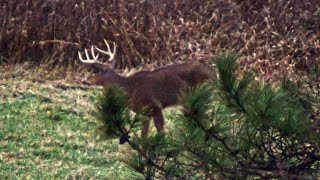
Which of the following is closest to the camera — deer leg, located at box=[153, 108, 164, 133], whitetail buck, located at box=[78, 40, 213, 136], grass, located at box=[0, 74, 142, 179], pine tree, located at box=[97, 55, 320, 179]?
pine tree, located at box=[97, 55, 320, 179]

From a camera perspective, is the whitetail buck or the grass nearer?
the grass

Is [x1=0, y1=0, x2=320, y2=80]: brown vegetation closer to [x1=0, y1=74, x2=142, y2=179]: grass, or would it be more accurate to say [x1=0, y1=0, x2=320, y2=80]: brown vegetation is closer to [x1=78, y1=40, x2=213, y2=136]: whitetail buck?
[x1=0, y1=74, x2=142, y2=179]: grass

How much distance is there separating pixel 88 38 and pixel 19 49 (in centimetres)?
102

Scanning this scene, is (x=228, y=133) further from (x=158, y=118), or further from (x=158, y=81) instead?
(x=158, y=81)

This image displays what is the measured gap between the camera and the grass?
26.8ft

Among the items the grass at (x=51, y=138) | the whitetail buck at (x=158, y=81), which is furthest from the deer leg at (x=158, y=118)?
the grass at (x=51, y=138)

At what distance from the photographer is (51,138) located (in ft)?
30.4

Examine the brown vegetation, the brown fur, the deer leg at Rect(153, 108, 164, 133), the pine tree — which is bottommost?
the pine tree

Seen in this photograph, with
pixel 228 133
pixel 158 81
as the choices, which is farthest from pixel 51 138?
pixel 228 133

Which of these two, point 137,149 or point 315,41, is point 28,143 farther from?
point 315,41

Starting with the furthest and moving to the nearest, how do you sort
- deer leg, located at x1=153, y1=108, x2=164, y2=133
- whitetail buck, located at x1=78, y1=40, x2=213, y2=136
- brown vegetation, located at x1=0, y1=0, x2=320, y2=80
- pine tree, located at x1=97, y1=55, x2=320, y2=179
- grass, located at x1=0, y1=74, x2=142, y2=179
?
brown vegetation, located at x1=0, y1=0, x2=320, y2=80 → whitetail buck, located at x1=78, y1=40, x2=213, y2=136 → deer leg, located at x1=153, y1=108, x2=164, y2=133 → grass, located at x1=0, y1=74, x2=142, y2=179 → pine tree, located at x1=97, y1=55, x2=320, y2=179

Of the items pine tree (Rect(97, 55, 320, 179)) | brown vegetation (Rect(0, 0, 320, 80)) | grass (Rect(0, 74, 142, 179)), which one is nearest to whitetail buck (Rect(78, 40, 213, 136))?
grass (Rect(0, 74, 142, 179))

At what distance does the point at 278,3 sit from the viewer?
14133mm

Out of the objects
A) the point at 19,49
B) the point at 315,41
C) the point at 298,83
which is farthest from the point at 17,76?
the point at 298,83
